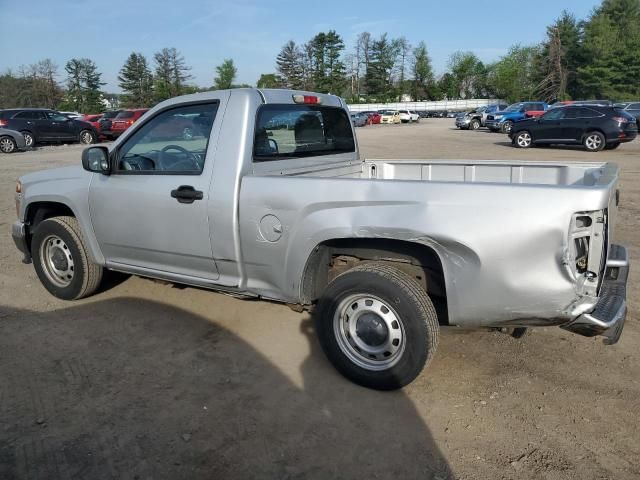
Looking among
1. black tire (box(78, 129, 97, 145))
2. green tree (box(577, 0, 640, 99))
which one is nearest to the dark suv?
black tire (box(78, 129, 97, 145))

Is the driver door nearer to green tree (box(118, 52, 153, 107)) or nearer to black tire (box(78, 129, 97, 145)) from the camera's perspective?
black tire (box(78, 129, 97, 145))

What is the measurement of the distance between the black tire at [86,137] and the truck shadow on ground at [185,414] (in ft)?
77.8

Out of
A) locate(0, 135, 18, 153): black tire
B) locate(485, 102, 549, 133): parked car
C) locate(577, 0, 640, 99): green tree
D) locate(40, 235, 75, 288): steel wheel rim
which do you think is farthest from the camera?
locate(577, 0, 640, 99): green tree

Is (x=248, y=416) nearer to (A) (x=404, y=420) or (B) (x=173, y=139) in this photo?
(A) (x=404, y=420)

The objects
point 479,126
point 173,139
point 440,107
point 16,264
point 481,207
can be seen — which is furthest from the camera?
point 440,107

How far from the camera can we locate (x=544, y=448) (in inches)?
108

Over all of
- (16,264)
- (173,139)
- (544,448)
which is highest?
(173,139)

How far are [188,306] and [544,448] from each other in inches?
124

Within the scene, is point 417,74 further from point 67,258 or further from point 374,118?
point 67,258

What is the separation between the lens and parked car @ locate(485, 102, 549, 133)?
103ft

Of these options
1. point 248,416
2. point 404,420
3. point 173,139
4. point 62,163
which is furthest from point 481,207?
point 62,163

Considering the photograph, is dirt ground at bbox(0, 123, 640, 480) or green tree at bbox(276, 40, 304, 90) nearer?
dirt ground at bbox(0, 123, 640, 480)

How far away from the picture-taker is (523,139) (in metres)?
20.2

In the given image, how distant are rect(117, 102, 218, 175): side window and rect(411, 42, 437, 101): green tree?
10711 cm
